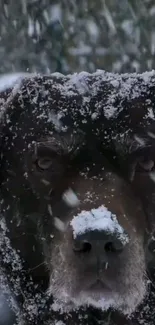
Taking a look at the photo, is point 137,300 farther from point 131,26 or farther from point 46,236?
point 131,26

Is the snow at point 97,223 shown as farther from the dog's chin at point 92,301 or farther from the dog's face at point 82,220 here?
the dog's chin at point 92,301

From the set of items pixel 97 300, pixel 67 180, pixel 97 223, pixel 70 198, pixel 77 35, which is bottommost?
pixel 97 300

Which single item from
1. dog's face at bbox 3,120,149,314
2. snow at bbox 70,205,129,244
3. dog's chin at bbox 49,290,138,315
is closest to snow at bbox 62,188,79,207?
dog's face at bbox 3,120,149,314

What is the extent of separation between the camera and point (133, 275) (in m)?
3.54

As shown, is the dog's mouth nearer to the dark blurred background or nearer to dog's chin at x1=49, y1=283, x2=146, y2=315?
dog's chin at x1=49, y1=283, x2=146, y2=315

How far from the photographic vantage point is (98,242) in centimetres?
324

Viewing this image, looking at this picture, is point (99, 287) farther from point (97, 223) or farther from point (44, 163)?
point (44, 163)

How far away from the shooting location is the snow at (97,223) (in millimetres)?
3276

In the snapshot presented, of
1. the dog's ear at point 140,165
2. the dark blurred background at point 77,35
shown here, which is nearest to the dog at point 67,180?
the dog's ear at point 140,165

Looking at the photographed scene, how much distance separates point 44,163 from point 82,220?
1.71 feet

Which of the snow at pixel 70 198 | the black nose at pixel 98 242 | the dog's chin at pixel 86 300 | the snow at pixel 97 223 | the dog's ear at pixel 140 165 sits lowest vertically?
the dog's chin at pixel 86 300

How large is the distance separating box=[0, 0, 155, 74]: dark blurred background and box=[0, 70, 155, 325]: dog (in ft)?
22.3

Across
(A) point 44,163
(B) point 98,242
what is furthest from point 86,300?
(A) point 44,163

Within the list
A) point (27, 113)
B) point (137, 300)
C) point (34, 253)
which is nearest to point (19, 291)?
point (34, 253)
